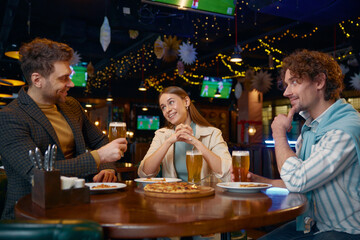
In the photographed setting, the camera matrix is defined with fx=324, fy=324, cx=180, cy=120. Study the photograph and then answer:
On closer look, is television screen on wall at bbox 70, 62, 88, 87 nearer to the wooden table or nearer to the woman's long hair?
the woman's long hair

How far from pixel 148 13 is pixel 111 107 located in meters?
7.82

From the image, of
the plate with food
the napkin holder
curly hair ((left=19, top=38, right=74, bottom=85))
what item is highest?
curly hair ((left=19, top=38, right=74, bottom=85))

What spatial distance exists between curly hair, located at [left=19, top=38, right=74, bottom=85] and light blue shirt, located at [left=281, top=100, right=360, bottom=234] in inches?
59.9

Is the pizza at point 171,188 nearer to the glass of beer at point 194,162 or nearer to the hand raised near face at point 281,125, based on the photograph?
the glass of beer at point 194,162

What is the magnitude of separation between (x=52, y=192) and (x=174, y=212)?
48 cm

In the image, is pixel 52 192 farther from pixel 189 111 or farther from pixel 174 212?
pixel 189 111

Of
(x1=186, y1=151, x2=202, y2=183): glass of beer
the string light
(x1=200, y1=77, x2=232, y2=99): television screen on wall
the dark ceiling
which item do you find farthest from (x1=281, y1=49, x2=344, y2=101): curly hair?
(x1=200, y1=77, x2=232, y2=99): television screen on wall

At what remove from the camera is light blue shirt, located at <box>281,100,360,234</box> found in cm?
148

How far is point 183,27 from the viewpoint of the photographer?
18.2 feet

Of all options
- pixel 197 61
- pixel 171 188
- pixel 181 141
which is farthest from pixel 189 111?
pixel 197 61

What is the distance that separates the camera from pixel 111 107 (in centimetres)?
1244

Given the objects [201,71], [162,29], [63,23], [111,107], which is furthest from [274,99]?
[63,23]

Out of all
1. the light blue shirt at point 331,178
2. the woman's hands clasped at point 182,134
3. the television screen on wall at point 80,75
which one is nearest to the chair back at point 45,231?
the light blue shirt at point 331,178

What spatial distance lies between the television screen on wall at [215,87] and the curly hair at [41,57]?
9194mm
